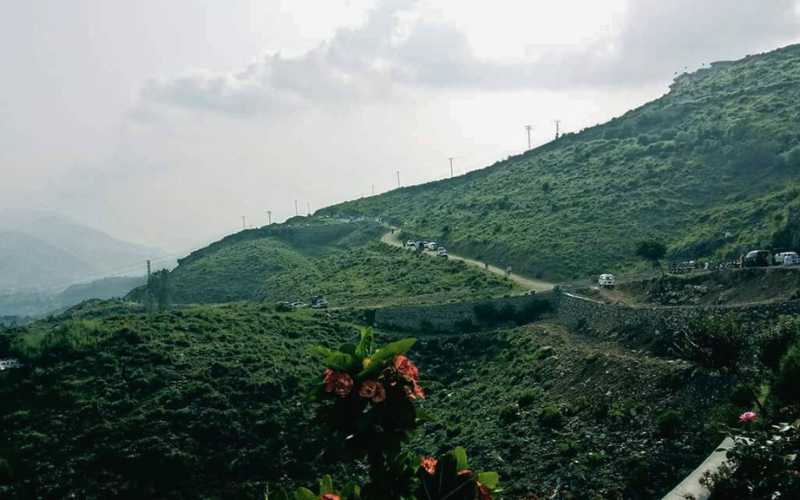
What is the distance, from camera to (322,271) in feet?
325

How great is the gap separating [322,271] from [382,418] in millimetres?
85574

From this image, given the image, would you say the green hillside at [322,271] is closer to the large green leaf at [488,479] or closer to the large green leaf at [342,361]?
the large green leaf at [488,479]

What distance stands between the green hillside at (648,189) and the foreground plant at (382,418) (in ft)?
155

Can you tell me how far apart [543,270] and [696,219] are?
17.0m

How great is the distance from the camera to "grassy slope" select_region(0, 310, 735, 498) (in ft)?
105

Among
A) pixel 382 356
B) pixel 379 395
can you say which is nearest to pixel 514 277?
pixel 382 356

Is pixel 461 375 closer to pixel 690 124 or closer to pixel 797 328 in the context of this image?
pixel 797 328

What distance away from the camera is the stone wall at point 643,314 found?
38.4 m

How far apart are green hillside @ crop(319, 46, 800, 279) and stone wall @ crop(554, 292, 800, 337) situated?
15.0 meters

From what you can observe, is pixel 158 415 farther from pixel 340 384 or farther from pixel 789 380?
pixel 340 384

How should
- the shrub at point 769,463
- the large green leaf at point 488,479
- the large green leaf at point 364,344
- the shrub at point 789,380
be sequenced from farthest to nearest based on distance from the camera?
the shrub at point 789,380, the shrub at point 769,463, the large green leaf at point 488,479, the large green leaf at point 364,344

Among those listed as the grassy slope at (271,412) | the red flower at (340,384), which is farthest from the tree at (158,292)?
the red flower at (340,384)

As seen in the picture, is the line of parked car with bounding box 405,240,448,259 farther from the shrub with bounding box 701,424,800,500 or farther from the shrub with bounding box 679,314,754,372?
the shrub with bounding box 701,424,800,500

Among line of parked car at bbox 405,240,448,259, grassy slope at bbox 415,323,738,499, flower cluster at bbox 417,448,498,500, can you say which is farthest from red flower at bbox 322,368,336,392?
line of parked car at bbox 405,240,448,259
